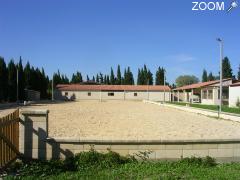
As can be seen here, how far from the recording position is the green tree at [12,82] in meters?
59.1

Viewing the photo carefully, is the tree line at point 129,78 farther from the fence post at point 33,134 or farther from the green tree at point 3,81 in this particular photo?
the fence post at point 33,134

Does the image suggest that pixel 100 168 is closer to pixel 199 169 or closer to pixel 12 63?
pixel 199 169

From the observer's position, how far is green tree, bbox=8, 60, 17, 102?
59.1 meters

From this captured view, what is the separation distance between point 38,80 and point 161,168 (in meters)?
73.1

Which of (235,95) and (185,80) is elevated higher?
(185,80)

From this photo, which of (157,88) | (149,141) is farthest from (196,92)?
(149,141)

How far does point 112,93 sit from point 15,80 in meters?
30.3

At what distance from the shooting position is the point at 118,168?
7078 millimetres

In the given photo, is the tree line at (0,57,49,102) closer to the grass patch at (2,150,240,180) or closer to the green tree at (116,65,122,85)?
the green tree at (116,65,122,85)

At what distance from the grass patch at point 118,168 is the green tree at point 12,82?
54.0 meters

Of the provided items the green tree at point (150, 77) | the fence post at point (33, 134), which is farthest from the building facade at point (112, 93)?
the fence post at point (33, 134)

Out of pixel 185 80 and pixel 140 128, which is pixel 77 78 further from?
pixel 140 128

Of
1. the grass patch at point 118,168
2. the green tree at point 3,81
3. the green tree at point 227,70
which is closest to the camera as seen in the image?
the grass patch at point 118,168

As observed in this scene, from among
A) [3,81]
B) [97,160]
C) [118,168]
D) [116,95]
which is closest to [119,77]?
[116,95]
